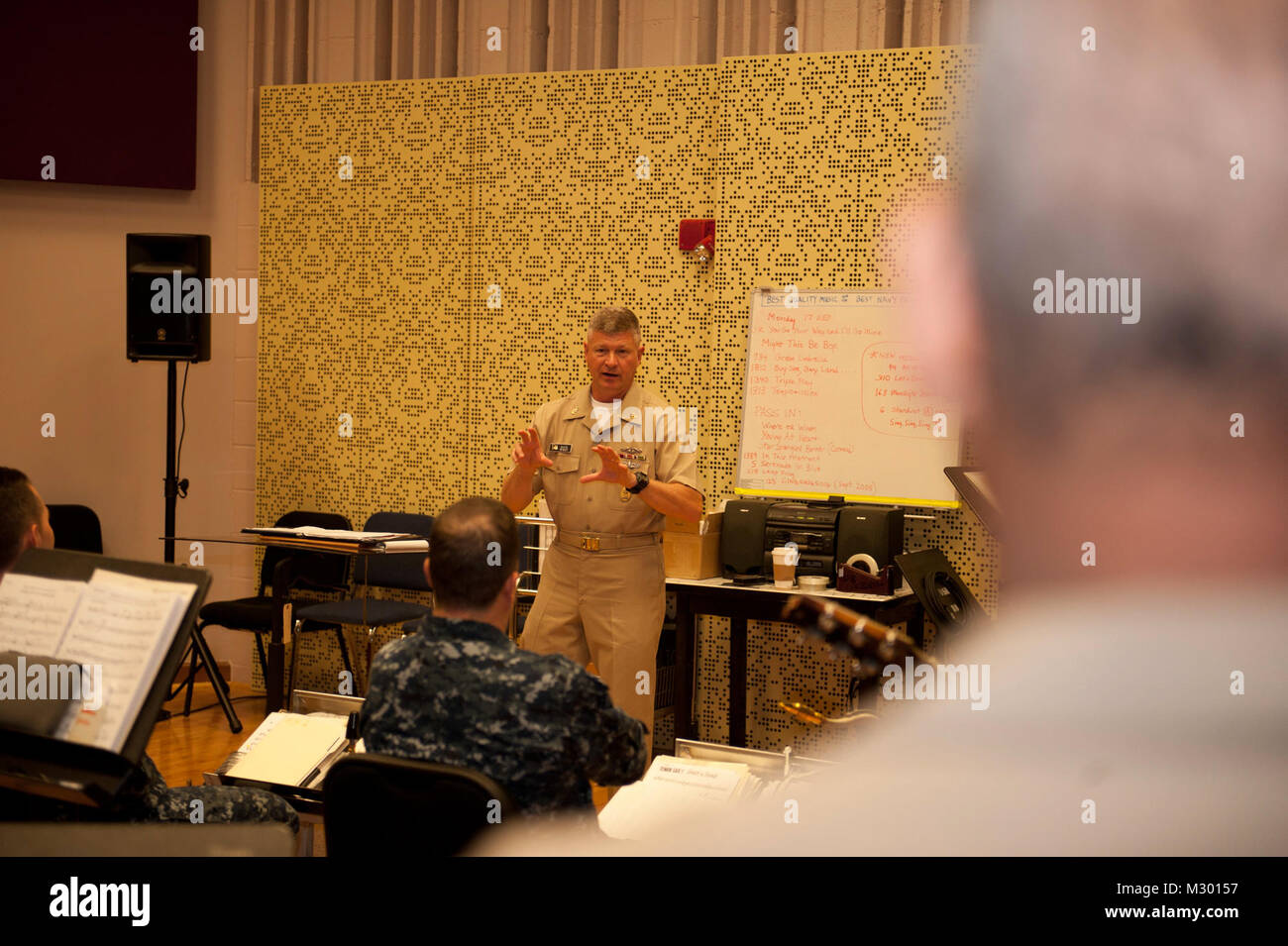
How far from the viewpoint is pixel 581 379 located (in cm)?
→ 582

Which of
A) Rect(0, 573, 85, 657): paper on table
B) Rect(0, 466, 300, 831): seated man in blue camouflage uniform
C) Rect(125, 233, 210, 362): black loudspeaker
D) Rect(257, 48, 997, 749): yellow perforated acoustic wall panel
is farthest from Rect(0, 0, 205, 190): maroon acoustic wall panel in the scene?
Rect(0, 573, 85, 657): paper on table

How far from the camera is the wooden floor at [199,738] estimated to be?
188 inches

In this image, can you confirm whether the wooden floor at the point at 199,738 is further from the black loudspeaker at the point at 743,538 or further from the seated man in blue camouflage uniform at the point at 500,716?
the seated man in blue camouflage uniform at the point at 500,716

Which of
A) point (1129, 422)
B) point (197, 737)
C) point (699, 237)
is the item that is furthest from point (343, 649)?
point (1129, 422)

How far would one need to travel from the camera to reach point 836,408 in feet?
16.4

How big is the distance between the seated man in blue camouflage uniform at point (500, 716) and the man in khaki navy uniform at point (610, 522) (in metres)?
1.98

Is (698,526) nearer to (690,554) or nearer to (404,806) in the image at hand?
(690,554)

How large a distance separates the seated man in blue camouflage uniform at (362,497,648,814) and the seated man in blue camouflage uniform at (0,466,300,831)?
44cm

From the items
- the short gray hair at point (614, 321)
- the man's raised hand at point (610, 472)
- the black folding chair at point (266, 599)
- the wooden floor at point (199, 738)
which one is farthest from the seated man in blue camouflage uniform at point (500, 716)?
the black folding chair at point (266, 599)

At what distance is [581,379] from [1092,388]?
5408mm

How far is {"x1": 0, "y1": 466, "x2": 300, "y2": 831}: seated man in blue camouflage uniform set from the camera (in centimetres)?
191

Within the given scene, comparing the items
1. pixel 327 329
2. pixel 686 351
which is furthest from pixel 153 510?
pixel 686 351
